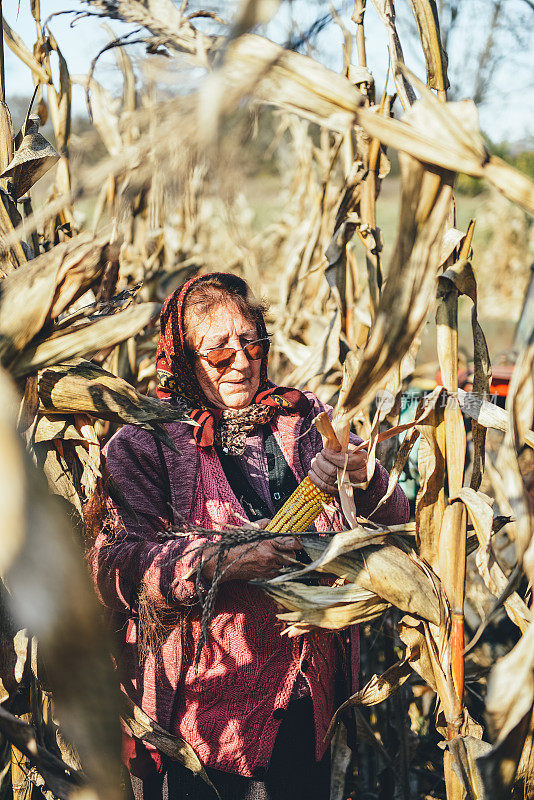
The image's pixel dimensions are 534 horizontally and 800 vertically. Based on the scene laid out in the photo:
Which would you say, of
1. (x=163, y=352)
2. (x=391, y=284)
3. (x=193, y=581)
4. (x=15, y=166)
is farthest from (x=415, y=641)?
(x=15, y=166)

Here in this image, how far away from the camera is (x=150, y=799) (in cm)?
129

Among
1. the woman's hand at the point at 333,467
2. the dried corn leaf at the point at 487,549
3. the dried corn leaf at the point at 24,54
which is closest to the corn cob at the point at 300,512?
the woman's hand at the point at 333,467

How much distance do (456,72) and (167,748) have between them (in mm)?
9392

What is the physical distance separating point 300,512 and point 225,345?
1.16ft

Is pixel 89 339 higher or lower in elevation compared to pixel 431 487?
higher

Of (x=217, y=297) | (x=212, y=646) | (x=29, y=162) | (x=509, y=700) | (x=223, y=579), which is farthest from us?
(x=217, y=297)

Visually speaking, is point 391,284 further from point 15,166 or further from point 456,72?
point 456,72

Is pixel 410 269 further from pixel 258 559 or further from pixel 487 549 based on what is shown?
pixel 258 559

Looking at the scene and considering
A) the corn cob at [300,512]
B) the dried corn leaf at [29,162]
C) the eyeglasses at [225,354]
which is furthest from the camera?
the eyeglasses at [225,354]

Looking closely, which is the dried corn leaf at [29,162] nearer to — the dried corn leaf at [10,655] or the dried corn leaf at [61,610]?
the dried corn leaf at [61,610]

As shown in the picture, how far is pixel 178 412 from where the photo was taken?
2.91ft

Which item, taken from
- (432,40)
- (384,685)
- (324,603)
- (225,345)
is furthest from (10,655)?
(432,40)

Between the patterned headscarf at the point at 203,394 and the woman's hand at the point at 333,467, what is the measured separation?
292 millimetres

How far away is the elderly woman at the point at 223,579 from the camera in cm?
115
